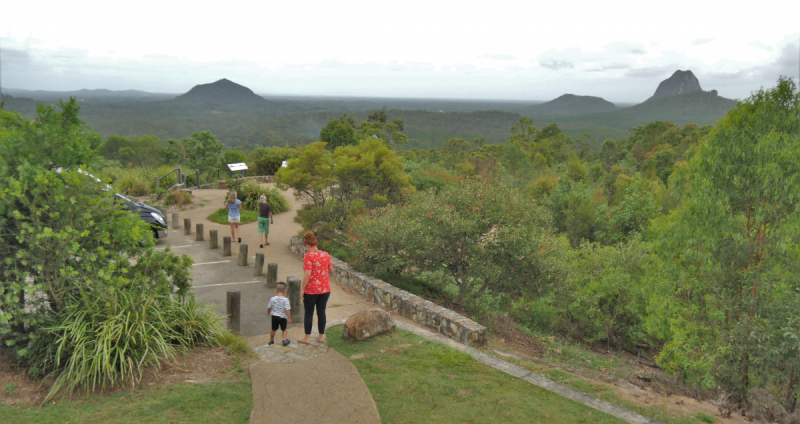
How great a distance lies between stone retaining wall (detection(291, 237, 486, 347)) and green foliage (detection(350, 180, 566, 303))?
1.59ft

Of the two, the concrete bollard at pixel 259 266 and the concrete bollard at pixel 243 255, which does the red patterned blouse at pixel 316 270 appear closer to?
the concrete bollard at pixel 259 266

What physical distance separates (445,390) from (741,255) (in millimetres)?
4659

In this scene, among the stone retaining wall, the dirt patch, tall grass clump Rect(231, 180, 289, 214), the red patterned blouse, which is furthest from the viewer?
tall grass clump Rect(231, 180, 289, 214)

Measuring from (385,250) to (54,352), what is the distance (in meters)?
6.11

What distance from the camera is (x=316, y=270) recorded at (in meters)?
6.64

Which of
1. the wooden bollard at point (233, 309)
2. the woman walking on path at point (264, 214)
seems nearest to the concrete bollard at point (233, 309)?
the wooden bollard at point (233, 309)

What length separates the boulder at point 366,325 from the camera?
23.9ft

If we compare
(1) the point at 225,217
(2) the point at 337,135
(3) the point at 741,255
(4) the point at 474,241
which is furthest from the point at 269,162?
(3) the point at 741,255

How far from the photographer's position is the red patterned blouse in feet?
21.7

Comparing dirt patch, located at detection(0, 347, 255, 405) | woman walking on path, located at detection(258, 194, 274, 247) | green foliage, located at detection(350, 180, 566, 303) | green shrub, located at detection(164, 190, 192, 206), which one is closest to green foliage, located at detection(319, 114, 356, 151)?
green shrub, located at detection(164, 190, 192, 206)

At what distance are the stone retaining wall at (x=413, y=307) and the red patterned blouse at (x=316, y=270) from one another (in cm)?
248

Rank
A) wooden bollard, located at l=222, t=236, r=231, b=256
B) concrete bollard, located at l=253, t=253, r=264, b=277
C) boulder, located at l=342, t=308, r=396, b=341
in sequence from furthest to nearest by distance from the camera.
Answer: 1. wooden bollard, located at l=222, t=236, r=231, b=256
2. concrete bollard, located at l=253, t=253, r=264, b=277
3. boulder, located at l=342, t=308, r=396, b=341

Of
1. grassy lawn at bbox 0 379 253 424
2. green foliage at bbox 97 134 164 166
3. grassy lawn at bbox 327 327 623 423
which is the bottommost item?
green foliage at bbox 97 134 164 166

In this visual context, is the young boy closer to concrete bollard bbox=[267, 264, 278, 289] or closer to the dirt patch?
the dirt patch
